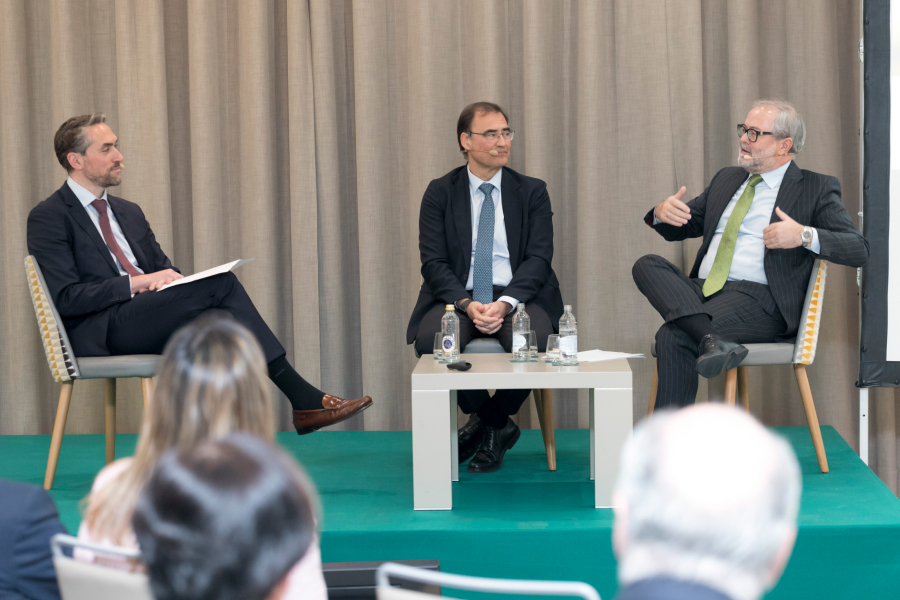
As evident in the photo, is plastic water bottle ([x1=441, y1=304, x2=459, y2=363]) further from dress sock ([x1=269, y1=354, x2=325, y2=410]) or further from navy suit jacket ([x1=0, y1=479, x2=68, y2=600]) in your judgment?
navy suit jacket ([x1=0, y1=479, x2=68, y2=600])

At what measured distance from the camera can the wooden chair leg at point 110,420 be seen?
3.04 metres

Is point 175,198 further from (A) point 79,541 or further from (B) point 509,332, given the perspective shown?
(A) point 79,541

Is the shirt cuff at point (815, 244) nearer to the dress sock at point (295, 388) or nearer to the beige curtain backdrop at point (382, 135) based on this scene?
the beige curtain backdrop at point (382, 135)

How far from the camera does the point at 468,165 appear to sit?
362 centimetres

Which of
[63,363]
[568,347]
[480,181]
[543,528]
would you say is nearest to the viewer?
[543,528]

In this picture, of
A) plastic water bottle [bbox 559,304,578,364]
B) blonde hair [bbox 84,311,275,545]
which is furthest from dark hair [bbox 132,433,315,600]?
plastic water bottle [bbox 559,304,578,364]

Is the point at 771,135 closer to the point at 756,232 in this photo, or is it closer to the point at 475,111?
the point at 756,232

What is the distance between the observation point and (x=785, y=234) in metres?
2.92

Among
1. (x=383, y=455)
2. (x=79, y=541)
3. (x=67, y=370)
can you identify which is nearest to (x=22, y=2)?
(x=67, y=370)

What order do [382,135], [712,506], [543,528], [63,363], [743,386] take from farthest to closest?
[382,135] → [743,386] → [63,363] → [543,528] → [712,506]

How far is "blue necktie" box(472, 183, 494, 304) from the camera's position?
3498 mm

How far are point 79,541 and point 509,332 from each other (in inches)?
91.5

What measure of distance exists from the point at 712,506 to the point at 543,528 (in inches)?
66.8

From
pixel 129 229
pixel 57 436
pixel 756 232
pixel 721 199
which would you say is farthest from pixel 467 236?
Answer: pixel 57 436
